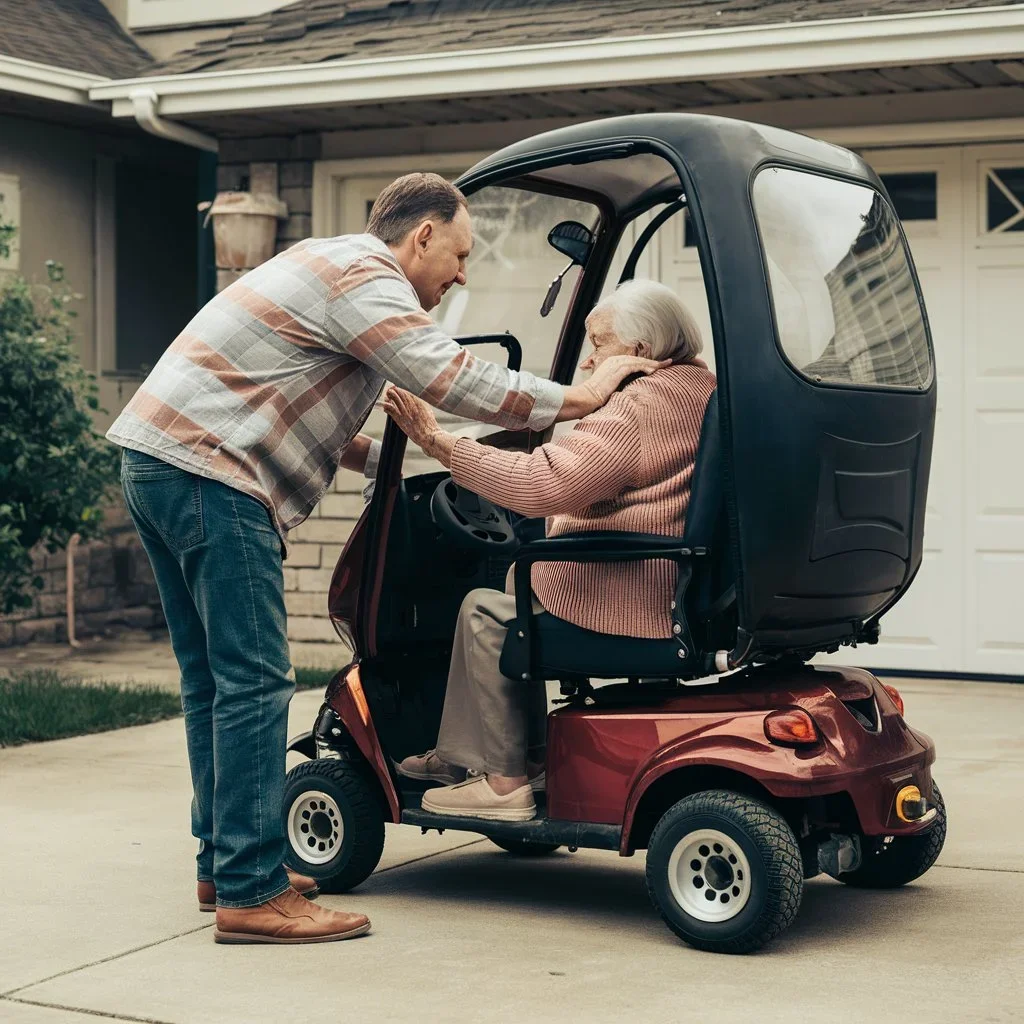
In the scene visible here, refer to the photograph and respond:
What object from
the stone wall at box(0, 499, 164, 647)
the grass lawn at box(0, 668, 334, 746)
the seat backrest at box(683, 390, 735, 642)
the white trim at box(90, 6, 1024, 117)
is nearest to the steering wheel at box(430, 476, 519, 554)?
the seat backrest at box(683, 390, 735, 642)

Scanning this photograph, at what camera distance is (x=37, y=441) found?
8438mm

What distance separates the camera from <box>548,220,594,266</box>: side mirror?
5.05 m

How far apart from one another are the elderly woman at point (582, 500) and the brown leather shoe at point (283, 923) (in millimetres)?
428

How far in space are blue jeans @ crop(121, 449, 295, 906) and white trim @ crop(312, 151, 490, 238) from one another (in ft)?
19.2

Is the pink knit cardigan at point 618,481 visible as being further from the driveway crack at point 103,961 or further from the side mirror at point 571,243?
the driveway crack at point 103,961

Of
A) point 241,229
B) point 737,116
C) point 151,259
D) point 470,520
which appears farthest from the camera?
point 151,259

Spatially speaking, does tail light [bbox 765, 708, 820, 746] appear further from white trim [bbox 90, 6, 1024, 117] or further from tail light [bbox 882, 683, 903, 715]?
white trim [bbox 90, 6, 1024, 117]

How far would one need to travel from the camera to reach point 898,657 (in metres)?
8.67

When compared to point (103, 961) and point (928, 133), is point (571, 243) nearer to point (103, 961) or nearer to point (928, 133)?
point (103, 961)

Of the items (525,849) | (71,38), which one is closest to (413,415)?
(525,849)

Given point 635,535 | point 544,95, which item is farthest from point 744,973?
point 544,95

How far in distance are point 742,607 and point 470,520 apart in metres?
0.98

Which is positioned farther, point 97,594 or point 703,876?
point 97,594

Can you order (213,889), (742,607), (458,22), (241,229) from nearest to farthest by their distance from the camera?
(742,607)
(213,889)
(458,22)
(241,229)
